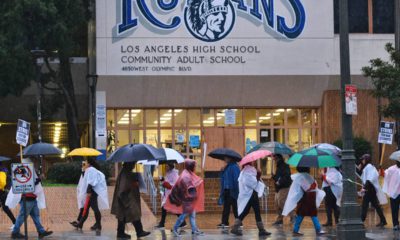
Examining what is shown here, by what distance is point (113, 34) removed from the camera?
104 ft

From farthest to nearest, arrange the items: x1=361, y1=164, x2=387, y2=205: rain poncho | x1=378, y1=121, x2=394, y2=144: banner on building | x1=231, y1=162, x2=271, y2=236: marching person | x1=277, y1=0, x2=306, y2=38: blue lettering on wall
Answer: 1. x1=277, y1=0, x2=306, y2=38: blue lettering on wall
2. x1=378, y1=121, x2=394, y2=144: banner on building
3. x1=361, y1=164, x2=387, y2=205: rain poncho
4. x1=231, y1=162, x2=271, y2=236: marching person

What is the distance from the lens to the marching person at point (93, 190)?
65.2ft

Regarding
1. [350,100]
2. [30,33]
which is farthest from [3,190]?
[30,33]

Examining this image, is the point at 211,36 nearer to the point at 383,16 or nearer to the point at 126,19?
the point at 126,19

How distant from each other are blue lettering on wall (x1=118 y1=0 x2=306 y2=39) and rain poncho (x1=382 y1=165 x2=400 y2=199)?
13660mm

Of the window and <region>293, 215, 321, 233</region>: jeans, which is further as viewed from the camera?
the window

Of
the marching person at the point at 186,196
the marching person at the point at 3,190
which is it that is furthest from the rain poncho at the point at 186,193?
the marching person at the point at 3,190

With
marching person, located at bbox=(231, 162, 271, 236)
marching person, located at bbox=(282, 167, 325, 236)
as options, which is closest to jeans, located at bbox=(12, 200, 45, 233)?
marching person, located at bbox=(231, 162, 271, 236)

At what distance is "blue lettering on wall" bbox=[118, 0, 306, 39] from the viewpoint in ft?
105

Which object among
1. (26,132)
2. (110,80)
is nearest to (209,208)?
(110,80)

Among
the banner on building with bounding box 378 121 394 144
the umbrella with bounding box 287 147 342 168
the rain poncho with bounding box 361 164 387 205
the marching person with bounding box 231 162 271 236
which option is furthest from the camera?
the banner on building with bounding box 378 121 394 144

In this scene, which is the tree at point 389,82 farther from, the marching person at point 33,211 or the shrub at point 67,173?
the marching person at point 33,211

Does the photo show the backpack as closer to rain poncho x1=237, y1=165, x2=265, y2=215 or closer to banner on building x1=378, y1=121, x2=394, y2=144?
rain poncho x1=237, y1=165, x2=265, y2=215

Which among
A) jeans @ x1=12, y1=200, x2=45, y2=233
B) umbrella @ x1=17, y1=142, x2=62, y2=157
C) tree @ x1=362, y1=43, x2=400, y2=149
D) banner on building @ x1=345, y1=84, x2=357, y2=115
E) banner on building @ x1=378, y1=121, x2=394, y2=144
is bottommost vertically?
jeans @ x1=12, y1=200, x2=45, y2=233
